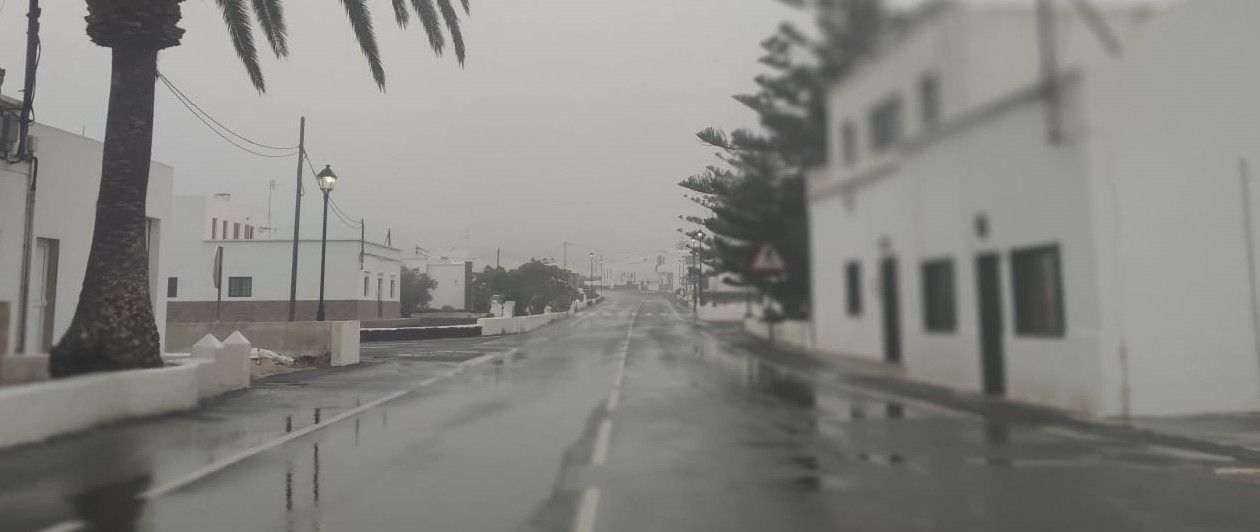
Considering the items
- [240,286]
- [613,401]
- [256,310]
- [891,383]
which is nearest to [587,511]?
[891,383]

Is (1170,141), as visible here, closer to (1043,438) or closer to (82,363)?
(1043,438)

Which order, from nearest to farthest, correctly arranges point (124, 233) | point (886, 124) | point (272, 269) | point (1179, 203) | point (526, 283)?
point (886, 124) → point (1179, 203) → point (124, 233) → point (272, 269) → point (526, 283)

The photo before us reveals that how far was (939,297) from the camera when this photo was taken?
220 centimetres

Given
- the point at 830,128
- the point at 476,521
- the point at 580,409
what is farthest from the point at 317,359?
the point at 830,128

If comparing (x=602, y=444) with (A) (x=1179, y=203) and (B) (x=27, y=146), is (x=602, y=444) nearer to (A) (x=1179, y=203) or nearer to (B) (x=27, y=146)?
(A) (x=1179, y=203)

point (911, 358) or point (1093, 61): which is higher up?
point (1093, 61)

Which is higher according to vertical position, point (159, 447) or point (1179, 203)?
point (1179, 203)

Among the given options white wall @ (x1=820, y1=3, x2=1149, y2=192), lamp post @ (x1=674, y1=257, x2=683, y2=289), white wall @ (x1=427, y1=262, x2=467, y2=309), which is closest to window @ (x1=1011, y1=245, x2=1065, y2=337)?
white wall @ (x1=820, y1=3, x2=1149, y2=192)

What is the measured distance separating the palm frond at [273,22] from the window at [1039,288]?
16436 millimetres

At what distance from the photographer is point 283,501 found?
597 cm

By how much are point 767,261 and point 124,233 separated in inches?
479

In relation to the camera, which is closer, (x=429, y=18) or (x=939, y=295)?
(x=939, y=295)

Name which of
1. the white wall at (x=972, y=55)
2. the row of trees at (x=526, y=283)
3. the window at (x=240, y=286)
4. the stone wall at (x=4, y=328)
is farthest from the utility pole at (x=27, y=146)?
the row of trees at (x=526, y=283)

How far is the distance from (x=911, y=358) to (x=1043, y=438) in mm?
6085
